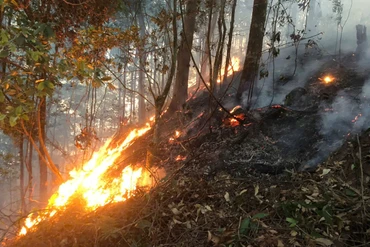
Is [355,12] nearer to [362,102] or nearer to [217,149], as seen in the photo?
[362,102]

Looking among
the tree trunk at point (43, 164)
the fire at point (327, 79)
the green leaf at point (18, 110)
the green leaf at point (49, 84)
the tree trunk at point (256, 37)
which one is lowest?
the tree trunk at point (43, 164)

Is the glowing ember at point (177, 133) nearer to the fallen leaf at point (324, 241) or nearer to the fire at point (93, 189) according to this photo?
the fire at point (93, 189)

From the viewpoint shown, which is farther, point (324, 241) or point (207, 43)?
point (207, 43)

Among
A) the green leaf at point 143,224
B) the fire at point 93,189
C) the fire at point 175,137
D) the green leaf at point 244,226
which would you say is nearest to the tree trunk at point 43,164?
the fire at point 93,189

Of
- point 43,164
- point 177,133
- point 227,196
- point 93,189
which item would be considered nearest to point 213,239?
point 227,196

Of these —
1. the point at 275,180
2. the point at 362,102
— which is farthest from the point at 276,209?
the point at 362,102

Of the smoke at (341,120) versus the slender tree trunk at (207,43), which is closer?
the smoke at (341,120)

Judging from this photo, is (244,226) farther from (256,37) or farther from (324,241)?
(256,37)

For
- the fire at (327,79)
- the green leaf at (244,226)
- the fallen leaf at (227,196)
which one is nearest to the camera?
the green leaf at (244,226)

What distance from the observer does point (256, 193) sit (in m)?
3.64

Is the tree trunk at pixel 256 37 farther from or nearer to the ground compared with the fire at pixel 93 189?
farther from the ground

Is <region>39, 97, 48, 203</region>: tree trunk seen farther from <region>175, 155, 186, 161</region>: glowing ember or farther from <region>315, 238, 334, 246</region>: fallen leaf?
<region>315, 238, 334, 246</region>: fallen leaf

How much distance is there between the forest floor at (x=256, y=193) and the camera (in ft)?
9.55

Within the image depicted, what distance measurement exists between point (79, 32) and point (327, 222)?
546 cm
